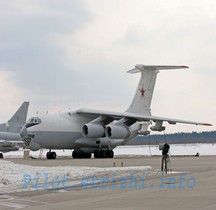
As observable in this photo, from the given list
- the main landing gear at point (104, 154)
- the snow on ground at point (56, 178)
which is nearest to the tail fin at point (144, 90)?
the main landing gear at point (104, 154)

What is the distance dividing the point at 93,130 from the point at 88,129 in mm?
424

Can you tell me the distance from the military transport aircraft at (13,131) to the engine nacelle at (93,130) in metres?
8.94

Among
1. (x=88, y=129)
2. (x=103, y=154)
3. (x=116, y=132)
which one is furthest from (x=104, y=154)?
(x=88, y=129)

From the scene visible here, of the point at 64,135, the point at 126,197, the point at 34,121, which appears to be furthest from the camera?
the point at 64,135

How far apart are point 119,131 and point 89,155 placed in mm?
5120

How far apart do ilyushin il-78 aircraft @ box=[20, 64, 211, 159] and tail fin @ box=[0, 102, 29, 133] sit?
9.23 m

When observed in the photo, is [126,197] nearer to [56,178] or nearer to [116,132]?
[56,178]

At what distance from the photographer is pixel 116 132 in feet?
123

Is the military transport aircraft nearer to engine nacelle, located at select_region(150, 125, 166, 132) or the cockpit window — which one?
the cockpit window

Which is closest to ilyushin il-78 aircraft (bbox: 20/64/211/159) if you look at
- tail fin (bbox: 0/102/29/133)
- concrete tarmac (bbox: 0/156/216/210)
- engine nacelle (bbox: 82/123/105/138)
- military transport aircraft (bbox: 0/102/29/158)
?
engine nacelle (bbox: 82/123/105/138)

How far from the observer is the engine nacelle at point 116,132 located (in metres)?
37.4

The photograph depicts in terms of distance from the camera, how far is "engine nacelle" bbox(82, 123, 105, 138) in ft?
122

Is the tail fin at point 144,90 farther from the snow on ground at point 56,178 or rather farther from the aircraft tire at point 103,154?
the snow on ground at point 56,178

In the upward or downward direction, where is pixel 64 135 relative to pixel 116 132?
downward
